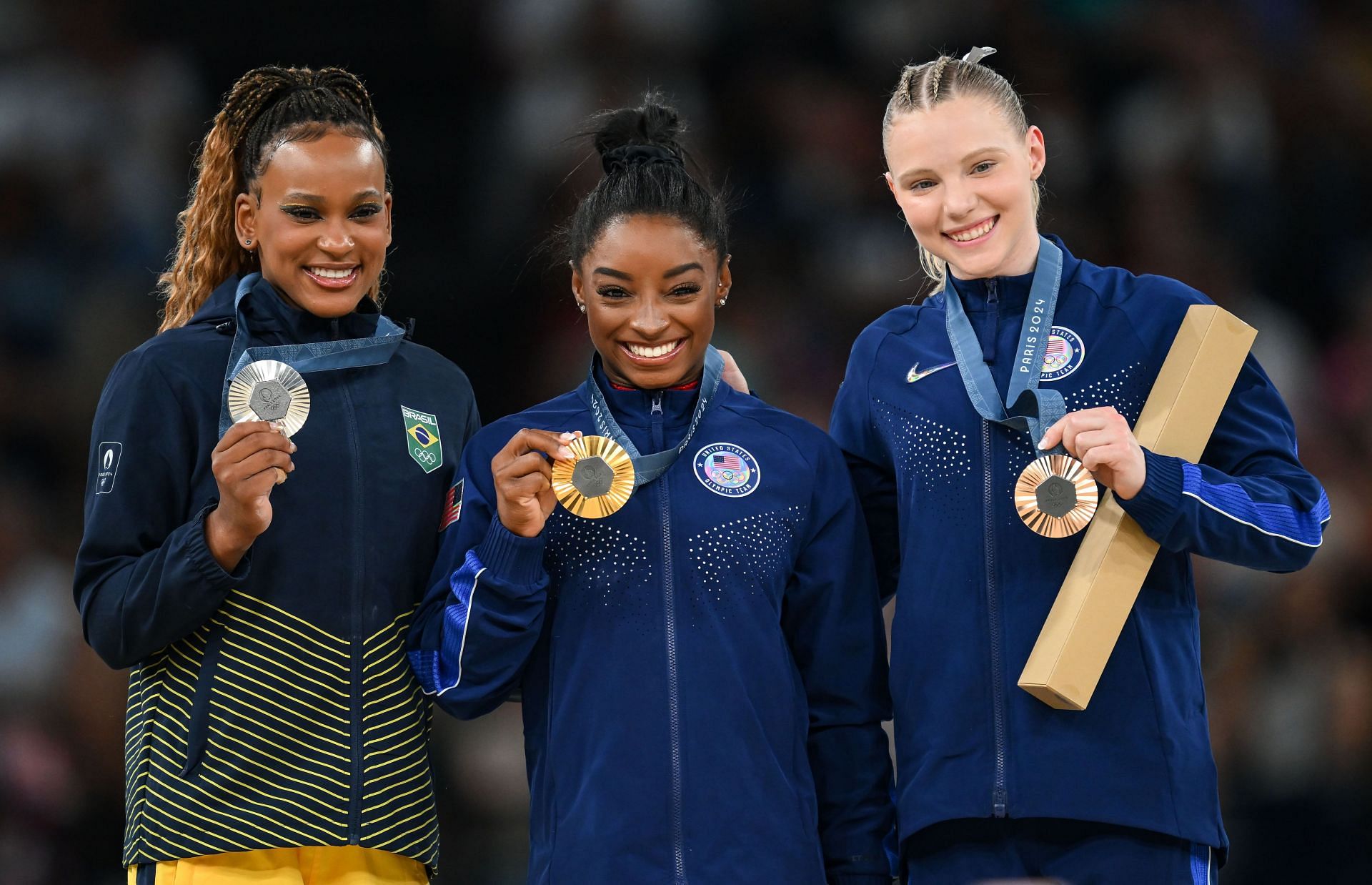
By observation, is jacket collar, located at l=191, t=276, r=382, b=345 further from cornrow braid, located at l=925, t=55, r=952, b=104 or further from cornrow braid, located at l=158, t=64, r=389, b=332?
cornrow braid, located at l=925, t=55, r=952, b=104

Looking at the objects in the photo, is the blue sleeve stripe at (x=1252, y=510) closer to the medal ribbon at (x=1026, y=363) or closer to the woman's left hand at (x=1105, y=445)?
the woman's left hand at (x=1105, y=445)

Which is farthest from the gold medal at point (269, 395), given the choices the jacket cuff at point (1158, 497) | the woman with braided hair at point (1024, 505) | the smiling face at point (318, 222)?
the jacket cuff at point (1158, 497)

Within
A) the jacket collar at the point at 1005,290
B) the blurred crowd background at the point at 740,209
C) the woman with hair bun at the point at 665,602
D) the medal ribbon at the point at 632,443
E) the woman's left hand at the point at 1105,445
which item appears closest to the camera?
the woman's left hand at the point at 1105,445

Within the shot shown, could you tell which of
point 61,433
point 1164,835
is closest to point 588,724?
point 1164,835

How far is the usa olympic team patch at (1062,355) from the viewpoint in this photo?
9.37ft

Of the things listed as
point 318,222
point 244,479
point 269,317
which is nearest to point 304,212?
point 318,222

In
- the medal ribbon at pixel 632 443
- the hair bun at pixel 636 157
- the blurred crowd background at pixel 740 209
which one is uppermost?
the blurred crowd background at pixel 740 209

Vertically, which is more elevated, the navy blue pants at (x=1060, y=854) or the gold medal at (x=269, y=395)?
the gold medal at (x=269, y=395)

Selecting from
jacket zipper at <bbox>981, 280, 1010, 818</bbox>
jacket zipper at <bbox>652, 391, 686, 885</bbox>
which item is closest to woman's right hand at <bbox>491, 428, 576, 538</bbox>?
jacket zipper at <bbox>652, 391, 686, 885</bbox>

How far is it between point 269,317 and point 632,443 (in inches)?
28.4

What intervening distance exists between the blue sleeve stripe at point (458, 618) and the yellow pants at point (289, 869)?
1.06 feet

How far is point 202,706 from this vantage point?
8.99 ft

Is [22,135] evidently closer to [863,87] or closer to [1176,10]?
[863,87]

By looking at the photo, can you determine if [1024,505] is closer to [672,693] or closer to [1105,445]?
[1105,445]
